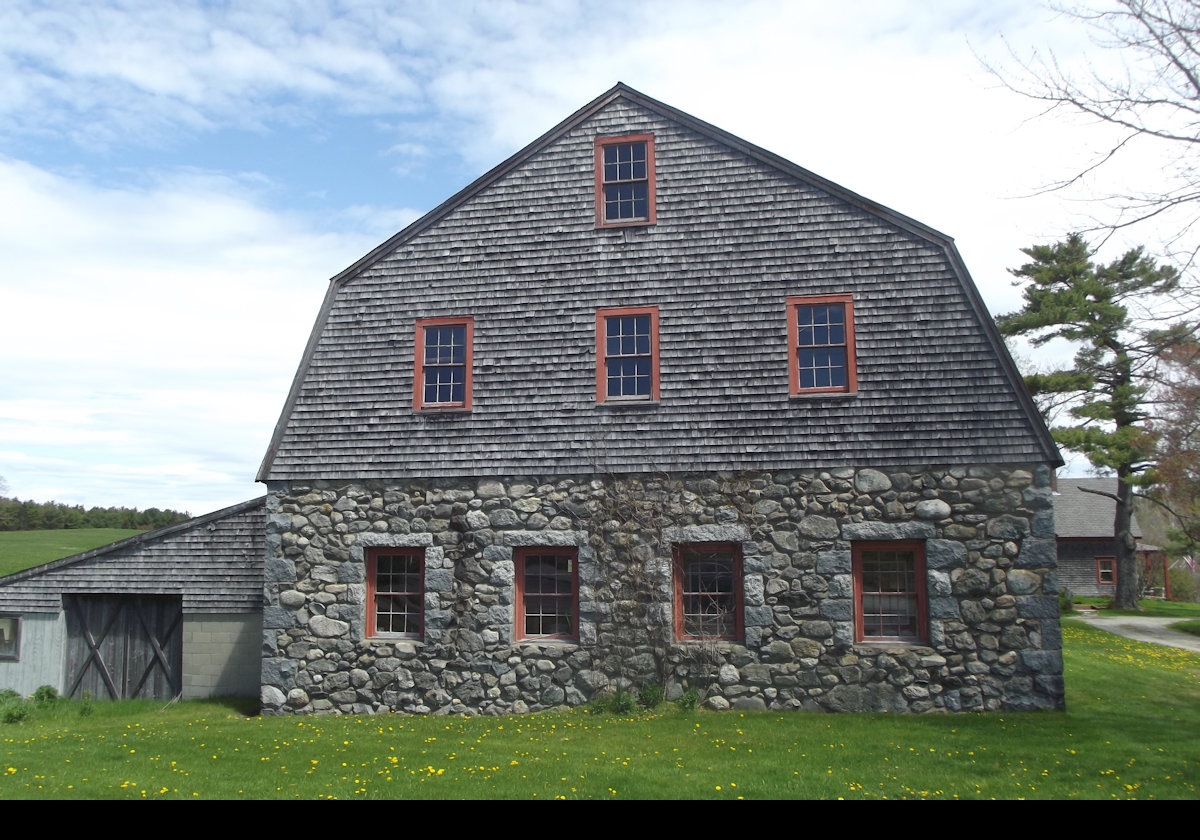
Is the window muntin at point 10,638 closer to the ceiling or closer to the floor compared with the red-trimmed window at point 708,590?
closer to the floor

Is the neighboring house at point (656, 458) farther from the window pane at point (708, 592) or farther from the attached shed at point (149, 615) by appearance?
the attached shed at point (149, 615)

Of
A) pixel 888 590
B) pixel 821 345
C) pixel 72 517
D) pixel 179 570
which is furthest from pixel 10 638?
pixel 72 517

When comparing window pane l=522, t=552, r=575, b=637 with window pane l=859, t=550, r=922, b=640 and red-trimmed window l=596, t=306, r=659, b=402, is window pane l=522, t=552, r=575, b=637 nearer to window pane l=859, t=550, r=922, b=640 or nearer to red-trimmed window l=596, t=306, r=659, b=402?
red-trimmed window l=596, t=306, r=659, b=402

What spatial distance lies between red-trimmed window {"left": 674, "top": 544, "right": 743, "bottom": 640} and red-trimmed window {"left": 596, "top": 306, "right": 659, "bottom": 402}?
236 centimetres

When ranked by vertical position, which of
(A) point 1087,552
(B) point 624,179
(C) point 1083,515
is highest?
(B) point 624,179

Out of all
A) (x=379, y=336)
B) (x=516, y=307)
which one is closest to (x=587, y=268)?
(x=516, y=307)

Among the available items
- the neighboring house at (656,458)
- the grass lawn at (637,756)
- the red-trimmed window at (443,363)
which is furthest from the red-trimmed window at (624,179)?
the grass lawn at (637,756)

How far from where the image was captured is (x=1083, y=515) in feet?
130

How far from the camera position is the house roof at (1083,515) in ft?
125

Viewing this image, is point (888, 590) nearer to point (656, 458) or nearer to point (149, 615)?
point (656, 458)

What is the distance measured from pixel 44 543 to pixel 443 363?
4090 centimetres

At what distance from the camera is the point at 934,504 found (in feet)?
38.4

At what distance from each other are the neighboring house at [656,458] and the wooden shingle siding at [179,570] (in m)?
2.50
